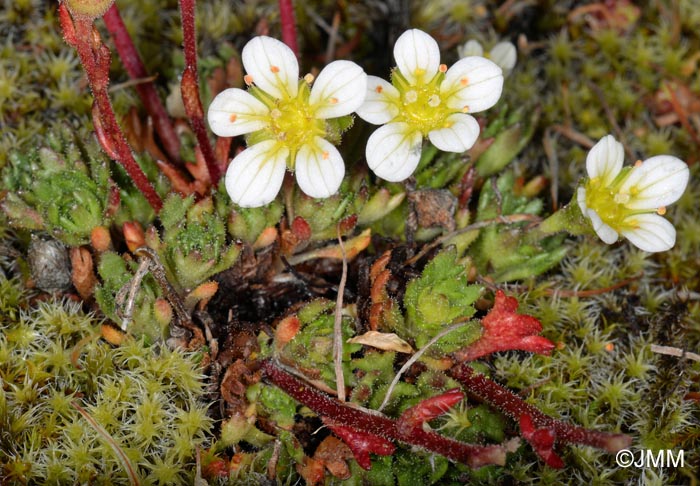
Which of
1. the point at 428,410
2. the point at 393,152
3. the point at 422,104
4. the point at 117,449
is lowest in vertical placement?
the point at 428,410

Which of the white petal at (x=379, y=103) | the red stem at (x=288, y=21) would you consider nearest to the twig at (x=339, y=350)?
→ the white petal at (x=379, y=103)

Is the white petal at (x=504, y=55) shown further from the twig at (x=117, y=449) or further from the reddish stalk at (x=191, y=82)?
the twig at (x=117, y=449)

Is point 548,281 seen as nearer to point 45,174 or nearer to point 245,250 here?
point 245,250

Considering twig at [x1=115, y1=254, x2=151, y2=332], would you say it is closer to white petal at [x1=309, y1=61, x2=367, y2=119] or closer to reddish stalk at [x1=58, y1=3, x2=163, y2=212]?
reddish stalk at [x1=58, y1=3, x2=163, y2=212]

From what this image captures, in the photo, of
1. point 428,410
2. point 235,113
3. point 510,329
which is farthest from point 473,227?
point 235,113

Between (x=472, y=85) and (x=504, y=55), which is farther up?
(x=472, y=85)

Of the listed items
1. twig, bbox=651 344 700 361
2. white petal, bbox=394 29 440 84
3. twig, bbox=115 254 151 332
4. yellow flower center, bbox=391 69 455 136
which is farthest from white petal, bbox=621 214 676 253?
twig, bbox=115 254 151 332

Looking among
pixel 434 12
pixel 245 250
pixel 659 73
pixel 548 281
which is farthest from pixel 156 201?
pixel 659 73

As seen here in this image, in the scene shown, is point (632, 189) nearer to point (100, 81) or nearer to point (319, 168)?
point (319, 168)
